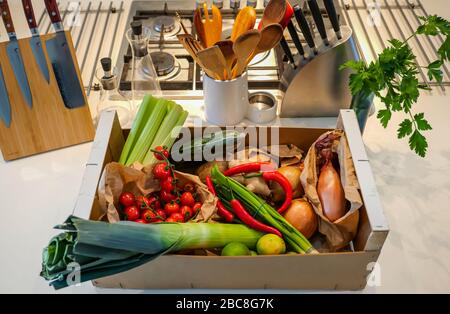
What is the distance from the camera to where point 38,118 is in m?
1.18

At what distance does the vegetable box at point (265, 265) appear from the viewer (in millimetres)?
832

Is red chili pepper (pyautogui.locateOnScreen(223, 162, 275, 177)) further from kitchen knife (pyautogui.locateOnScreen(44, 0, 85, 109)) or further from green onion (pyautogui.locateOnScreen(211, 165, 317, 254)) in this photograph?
kitchen knife (pyautogui.locateOnScreen(44, 0, 85, 109))

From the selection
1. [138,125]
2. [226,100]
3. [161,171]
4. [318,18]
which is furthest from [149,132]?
[318,18]

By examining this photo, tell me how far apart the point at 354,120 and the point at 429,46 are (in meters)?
0.69

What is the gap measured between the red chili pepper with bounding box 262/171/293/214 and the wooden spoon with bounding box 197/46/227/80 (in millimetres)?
270

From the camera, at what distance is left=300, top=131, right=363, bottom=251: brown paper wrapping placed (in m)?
0.88

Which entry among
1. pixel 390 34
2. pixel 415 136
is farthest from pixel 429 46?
pixel 415 136

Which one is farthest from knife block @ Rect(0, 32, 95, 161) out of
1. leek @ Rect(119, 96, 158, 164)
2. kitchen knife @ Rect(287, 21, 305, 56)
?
kitchen knife @ Rect(287, 21, 305, 56)

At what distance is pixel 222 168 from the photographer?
1048 mm

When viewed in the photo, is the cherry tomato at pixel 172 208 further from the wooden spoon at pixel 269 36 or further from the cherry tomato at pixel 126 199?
the wooden spoon at pixel 269 36

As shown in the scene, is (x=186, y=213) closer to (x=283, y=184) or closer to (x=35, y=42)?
(x=283, y=184)

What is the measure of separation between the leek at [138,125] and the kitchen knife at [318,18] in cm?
40

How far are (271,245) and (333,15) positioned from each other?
1.75 ft
